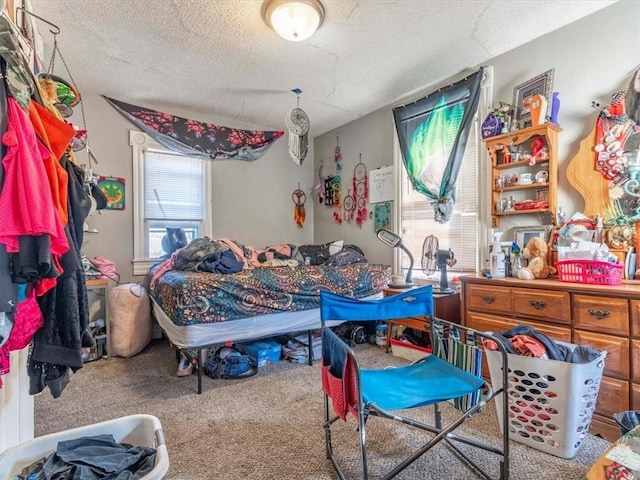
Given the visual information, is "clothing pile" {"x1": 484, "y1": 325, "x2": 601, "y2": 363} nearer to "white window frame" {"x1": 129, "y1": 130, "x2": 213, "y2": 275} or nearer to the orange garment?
the orange garment

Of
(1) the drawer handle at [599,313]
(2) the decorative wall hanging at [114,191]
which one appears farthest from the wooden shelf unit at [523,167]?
(2) the decorative wall hanging at [114,191]

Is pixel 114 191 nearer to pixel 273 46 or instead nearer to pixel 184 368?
pixel 184 368

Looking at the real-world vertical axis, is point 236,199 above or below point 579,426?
above

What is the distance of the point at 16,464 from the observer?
1.12 m

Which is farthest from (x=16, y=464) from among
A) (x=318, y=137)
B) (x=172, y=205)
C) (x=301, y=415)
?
(x=318, y=137)

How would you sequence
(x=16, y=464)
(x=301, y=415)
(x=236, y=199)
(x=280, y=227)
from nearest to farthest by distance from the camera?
(x=16, y=464) < (x=301, y=415) < (x=236, y=199) < (x=280, y=227)

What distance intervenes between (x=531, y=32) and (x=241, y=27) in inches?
81.6

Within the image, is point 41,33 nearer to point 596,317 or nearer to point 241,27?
point 241,27

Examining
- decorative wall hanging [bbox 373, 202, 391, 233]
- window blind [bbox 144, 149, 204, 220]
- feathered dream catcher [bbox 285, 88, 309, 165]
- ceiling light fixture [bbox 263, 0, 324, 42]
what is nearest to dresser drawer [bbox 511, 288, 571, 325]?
decorative wall hanging [bbox 373, 202, 391, 233]

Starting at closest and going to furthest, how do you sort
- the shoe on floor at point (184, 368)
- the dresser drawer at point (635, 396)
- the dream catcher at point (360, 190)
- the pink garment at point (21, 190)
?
the pink garment at point (21, 190)
the dresser drawer at point (635, 396)
the shoe on floor at point (184, 368)
the dream catcher at point (360, 190)

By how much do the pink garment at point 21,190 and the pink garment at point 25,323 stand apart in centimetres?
28

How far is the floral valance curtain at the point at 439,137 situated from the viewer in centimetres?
290

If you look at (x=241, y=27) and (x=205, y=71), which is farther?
(x=205, y=71)

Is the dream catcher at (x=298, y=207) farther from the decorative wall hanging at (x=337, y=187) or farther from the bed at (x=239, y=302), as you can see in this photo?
the bed at (x=239, y=302)
